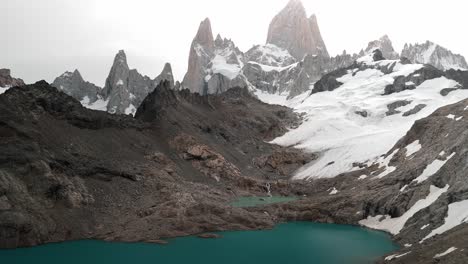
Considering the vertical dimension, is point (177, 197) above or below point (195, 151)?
below

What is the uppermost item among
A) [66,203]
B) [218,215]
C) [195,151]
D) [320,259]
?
[195,151]

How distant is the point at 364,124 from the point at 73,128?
393 ft

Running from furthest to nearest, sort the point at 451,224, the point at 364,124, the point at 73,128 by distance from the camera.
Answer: the point at 364,124, the point at 73,128, the point at 451,224

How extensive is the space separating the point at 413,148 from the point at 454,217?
46015mm

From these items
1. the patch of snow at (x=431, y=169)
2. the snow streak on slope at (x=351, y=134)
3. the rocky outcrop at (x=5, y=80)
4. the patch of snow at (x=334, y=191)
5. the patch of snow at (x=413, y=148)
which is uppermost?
the rocky outcrop at (x=5, y=80)

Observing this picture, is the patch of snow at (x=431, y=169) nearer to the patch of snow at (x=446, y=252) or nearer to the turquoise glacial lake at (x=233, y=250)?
the turquoise glacial lake at (x=233, y=250)

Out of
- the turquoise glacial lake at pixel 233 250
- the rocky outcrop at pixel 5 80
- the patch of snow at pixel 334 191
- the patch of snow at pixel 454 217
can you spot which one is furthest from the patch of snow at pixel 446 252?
the rocky outcrop at pixel 5 80

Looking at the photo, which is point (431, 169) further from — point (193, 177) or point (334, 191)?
point (193, 177)

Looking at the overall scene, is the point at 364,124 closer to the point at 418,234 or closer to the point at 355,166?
the point at 355,166

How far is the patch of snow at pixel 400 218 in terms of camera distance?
210 feet

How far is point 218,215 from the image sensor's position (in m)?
78.1

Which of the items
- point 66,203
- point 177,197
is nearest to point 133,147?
point 177,197

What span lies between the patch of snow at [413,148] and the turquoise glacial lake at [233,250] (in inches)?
1176

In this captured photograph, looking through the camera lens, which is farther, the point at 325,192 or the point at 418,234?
the point at 325,192
